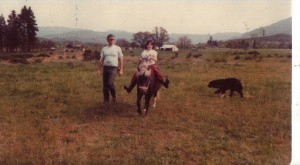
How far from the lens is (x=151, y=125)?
634 centimetres

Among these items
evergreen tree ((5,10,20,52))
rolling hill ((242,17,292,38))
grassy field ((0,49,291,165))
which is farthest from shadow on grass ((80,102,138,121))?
evergreen tree ((5,10,20,52))

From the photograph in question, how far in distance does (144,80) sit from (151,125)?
98 cm

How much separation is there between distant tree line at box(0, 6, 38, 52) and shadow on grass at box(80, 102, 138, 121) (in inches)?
101

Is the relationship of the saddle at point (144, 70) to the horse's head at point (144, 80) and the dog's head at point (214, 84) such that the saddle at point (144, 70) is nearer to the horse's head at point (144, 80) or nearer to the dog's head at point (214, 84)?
the horse's head at point (144, 80)

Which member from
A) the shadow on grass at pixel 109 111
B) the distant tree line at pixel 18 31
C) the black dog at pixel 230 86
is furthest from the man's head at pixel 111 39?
the black dog at pixel 230 86

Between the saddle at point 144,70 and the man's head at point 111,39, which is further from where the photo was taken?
the man's head at point 111,39

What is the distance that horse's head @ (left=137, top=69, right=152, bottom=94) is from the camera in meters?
6.77

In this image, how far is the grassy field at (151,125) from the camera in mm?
5156

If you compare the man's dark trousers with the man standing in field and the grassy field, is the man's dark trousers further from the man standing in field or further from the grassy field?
the grassy field

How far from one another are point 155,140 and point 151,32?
9.60 feet

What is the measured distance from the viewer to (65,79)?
35.6 feet

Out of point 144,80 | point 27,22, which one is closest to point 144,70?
point 144,80

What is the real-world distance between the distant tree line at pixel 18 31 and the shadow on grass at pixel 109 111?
2.57 m

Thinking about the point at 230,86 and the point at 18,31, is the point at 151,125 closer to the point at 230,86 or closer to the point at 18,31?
the point at 230,86
